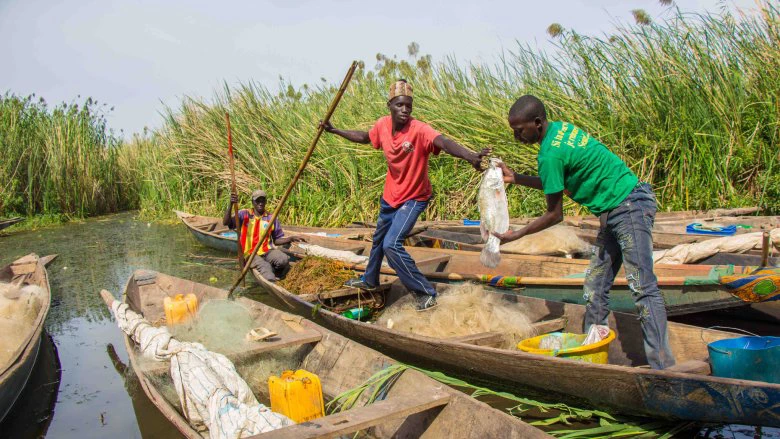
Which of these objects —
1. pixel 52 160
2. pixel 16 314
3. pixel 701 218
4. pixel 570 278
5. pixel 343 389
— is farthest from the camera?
pixel 52 160

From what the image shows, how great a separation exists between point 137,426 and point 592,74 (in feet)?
23.2

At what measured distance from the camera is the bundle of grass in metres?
5.82

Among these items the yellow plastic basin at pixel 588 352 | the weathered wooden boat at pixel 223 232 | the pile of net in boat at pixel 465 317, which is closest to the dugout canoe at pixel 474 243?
the weathered wooden boat at pixel 223 232

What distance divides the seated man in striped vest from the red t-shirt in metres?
2.09

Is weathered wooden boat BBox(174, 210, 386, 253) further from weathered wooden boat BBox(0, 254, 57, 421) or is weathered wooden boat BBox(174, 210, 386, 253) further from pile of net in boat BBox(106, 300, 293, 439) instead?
pile of net in boat BBox(106, 300, 293, 439)

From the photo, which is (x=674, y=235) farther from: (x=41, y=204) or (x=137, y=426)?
(x=41, y=204)

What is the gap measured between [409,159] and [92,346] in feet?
11.1

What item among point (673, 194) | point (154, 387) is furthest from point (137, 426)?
point (673, 194)

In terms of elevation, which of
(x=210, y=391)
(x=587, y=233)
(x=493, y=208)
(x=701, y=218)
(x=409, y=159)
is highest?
(x=409, y=159)

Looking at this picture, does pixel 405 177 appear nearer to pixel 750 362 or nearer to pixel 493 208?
pixel 493 208

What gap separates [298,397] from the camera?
3432 millimetres

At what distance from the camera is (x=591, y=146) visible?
3.45 metres

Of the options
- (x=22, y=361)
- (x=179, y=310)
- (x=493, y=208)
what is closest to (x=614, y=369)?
(x=493, y=208)

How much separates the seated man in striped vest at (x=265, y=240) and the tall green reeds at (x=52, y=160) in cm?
863
